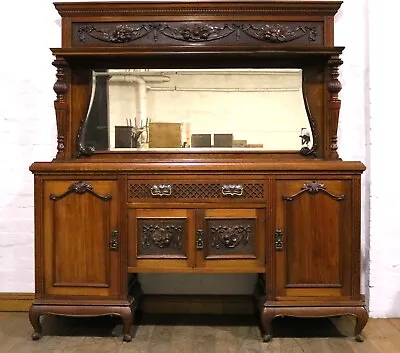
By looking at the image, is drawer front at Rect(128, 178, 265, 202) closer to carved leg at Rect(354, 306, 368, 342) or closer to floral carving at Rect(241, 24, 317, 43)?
carved leg at Rect(354, 306, 368, 342)

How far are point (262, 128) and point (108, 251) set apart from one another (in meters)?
1.11

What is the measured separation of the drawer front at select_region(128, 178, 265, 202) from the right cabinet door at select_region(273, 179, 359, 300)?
14cm

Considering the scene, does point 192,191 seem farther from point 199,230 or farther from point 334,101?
point 334,101

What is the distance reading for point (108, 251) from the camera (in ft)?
8.21

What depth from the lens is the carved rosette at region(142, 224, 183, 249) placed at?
8.21 feet

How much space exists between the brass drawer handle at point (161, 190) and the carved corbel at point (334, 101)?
92 centimetres

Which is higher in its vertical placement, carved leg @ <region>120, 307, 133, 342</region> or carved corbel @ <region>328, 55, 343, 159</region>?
carved corbel @ <region>328, 55, 343, 159</region>

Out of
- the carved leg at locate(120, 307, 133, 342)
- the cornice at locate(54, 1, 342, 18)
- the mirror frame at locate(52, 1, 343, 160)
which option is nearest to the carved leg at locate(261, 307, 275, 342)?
the carved leg at locate(120, 307, 133, 342)

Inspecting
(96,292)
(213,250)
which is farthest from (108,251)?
(213,250)

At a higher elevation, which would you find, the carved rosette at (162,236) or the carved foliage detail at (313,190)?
the carved foliage detail at (313,190)

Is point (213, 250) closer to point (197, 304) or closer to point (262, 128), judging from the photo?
point (197, 304)

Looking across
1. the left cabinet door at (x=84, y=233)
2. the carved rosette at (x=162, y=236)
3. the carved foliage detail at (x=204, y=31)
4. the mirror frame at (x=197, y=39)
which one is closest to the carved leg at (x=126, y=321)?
the left cabinet door at (x=84, y=233)

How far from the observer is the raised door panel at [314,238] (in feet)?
8.16

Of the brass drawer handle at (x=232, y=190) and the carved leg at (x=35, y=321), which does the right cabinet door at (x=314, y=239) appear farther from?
the carved leg at (x=35, y=321)
